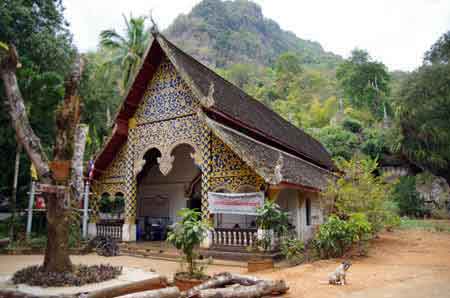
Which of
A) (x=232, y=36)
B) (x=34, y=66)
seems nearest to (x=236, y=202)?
(x=34, y=66)

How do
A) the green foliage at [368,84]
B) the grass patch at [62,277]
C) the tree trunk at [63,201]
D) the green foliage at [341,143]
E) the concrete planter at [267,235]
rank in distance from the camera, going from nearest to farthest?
the grass patch at [62,277] → the tree trunk at [63,201] → the concrete planter at [267,235] → the green foliage at [341,143] → the green foliage at [368,84]

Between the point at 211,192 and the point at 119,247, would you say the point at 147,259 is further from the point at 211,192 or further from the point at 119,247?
the point at 211,192

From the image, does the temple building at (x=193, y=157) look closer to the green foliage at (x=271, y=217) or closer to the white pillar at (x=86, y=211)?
the white pillar at (x=86, y=211)

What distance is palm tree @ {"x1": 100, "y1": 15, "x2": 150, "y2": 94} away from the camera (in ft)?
91.2

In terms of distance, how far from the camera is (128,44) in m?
28.9

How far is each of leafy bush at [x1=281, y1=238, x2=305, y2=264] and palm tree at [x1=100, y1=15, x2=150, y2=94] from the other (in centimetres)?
2069

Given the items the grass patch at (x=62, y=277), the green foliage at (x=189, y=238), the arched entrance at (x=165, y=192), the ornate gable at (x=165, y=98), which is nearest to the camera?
the grass patch at (x=62, y=277)

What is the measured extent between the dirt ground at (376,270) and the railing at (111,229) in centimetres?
170

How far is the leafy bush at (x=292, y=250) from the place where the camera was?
33.8 ft

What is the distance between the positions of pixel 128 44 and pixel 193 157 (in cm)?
1976

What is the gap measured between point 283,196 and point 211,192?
435 cm

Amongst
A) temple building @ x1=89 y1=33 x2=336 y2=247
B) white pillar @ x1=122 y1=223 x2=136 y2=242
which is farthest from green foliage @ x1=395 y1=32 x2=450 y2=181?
white pillar @ x1=122 y1=223 x2=136 y2=242

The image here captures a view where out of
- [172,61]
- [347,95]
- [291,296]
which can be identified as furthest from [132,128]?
[347,95]

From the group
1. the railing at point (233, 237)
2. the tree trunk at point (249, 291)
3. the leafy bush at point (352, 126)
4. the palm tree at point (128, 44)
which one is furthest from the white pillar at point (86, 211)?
the leafy bush at point (352, 126)
